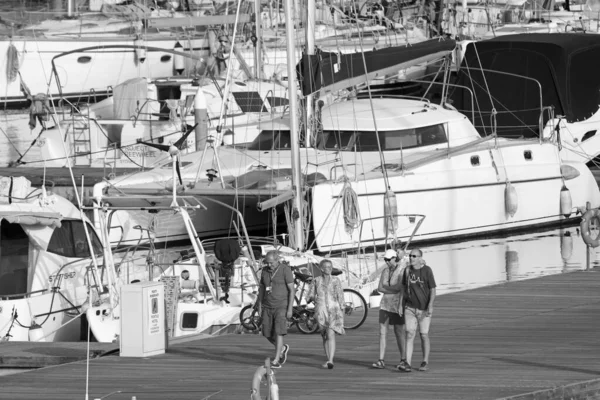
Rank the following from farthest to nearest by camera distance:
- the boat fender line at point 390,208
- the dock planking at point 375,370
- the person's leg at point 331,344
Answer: the boat fender line at point 390,208
the person's leg at point 331,344
the dock planking at point 375,370

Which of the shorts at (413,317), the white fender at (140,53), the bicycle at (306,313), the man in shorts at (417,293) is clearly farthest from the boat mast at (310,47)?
the white fender at (140,53)

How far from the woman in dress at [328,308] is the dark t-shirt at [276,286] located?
0.39m

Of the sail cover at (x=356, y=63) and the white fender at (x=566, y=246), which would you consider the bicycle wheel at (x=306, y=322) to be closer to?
the sail cover at (x=356, y=63)

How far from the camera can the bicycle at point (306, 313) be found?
18469 millimetres

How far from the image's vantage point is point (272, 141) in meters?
28.7

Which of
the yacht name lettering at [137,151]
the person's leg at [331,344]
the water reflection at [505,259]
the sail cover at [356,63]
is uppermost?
the sail cover at [356,63]

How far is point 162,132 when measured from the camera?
35.3 m

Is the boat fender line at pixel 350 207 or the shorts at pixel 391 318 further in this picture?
the boat fender line at pixel 350 207

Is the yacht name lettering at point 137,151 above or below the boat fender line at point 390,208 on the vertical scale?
above

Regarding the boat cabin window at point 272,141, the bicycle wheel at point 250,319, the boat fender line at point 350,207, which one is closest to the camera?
the bicycle wheel at point 250,319

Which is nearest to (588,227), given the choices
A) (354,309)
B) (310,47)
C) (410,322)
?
(310,47)

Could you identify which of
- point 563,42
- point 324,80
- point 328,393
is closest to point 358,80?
point 324,80

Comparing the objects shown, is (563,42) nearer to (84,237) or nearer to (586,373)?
(84,237)

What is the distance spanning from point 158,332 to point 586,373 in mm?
5113
